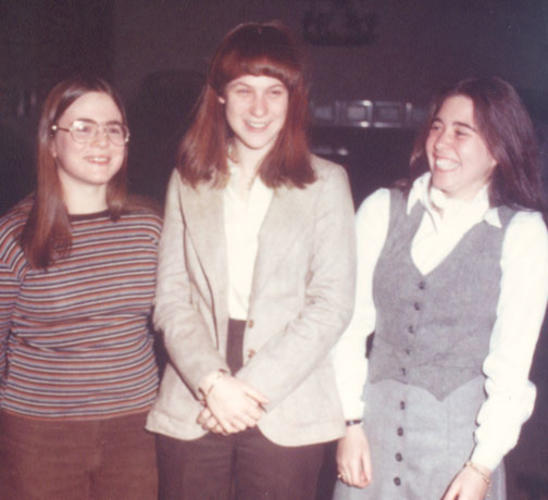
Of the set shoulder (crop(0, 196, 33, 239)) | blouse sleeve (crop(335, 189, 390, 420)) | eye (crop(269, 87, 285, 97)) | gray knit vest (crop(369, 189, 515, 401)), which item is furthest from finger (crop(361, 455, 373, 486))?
shoulder (crop(0, 196, 33, 239))

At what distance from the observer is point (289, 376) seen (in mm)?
1590

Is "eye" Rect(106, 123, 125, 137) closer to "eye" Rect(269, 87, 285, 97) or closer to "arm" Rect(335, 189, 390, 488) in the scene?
"eye" Rect(269, 87, 285, 97)

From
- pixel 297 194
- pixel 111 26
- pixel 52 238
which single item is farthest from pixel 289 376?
pixel 111 26

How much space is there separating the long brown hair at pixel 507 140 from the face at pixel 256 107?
1.46 ft

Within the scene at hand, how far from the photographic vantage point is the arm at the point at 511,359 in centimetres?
154

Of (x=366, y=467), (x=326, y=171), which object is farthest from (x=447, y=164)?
(x=366, y=467)

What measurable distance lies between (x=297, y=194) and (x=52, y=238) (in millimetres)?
632

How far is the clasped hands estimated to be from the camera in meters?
1.55

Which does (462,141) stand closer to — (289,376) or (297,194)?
(297,194)

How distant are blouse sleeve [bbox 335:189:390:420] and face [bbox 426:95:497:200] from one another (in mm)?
163

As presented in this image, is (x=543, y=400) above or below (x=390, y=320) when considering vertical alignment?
below

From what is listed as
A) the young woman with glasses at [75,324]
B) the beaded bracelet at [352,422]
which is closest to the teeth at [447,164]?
the beaded bracelet at [352,422]

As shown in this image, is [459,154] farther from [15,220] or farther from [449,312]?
[15,220]

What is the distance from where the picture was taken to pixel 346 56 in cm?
582
